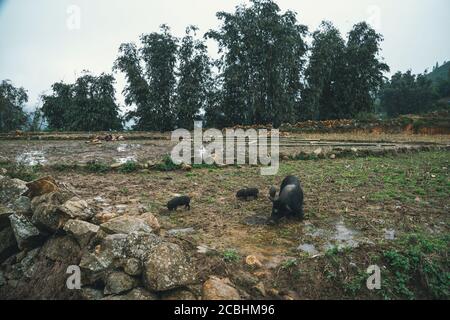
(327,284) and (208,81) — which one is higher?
(208,81)

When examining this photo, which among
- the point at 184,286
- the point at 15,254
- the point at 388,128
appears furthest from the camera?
the point at 388,128

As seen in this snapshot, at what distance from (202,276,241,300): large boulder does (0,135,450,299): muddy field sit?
157mm

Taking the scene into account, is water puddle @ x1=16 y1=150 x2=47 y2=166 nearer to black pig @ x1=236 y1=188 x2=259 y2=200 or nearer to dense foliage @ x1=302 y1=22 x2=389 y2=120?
black pig @ x1=236 y1=188 x2=259 y2=200

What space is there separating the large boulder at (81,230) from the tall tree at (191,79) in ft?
90.8

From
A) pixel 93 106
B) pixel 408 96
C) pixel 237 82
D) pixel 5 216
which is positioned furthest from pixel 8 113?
pixel 408 96

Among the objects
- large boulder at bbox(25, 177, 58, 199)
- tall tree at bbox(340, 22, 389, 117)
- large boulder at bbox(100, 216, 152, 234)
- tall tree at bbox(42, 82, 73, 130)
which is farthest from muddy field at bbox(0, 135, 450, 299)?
tall tree at bbox(42, 82, 73, 130)

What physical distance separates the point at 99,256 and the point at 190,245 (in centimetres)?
132

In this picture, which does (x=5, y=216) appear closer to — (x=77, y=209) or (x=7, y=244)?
(x=7, y=244)

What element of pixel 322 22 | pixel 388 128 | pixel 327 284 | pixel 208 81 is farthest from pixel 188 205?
pixel 322 22

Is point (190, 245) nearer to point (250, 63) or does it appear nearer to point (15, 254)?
point (15, 254)

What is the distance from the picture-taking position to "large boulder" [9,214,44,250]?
5.39 metres

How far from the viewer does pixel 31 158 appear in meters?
12.5

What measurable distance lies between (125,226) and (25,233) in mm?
1784

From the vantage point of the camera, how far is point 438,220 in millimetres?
6312
